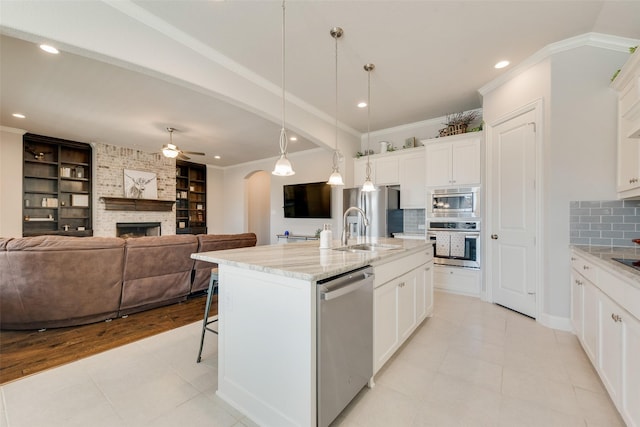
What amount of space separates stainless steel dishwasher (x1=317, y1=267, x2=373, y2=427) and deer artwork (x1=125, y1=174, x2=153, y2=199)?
22.8ft

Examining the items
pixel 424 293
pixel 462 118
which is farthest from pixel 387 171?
pixel 424 293

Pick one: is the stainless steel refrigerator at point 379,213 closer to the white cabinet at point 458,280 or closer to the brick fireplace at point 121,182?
the white cabinet at point 458,280

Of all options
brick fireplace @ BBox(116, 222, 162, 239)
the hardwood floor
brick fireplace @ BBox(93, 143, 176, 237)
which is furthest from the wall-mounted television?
brick fireplace @ BBox(116, 222, 162, 239)

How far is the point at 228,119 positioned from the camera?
4.45 meters

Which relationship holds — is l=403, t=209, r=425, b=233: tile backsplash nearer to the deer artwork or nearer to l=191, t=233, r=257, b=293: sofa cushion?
l=191, t=233, r=257, b=293: sofa cushion

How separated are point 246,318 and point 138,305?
Answer: 243cm

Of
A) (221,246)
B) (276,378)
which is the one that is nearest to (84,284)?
(221,246)

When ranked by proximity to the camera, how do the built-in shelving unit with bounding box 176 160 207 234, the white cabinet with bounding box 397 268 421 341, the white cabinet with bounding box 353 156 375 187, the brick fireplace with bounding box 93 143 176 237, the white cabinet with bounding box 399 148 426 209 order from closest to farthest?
the white cabinet with bounding box 397 268 421 341 → the white cabinet with bounding box 399 148 426 209 → the white cabinet with bounding box 353 156 375 187 → the brick fireplace with bounding box 93 143 176 237 → the built-in shelving unit with bounding box 176 160 207 234

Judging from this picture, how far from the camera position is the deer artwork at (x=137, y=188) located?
21.0ft

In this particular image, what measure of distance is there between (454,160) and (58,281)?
5.17m

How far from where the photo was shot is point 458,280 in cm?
382

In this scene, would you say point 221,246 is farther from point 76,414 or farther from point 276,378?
point 276,378

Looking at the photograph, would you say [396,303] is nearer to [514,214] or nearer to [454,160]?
[514,214]

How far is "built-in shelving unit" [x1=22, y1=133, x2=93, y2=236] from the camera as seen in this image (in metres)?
5.26
